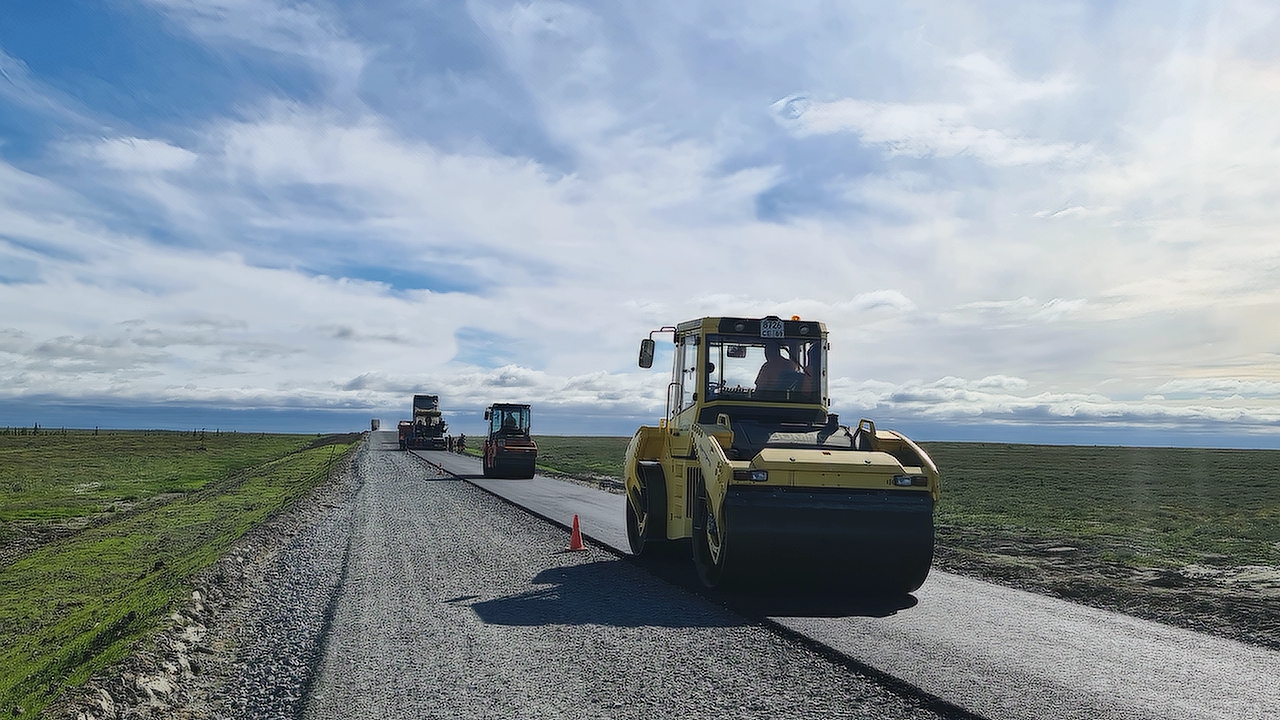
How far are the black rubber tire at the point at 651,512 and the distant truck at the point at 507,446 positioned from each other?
21.3 metres

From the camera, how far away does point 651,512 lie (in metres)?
13.2

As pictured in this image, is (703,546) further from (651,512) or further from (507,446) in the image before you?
(507,446)

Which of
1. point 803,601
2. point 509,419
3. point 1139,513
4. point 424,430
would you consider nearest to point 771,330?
point 803,601

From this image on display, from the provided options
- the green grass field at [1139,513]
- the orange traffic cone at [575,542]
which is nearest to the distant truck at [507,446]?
the green grass field at [1139,513]

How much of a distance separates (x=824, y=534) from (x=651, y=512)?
3.84 m

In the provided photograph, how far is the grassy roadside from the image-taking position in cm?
902

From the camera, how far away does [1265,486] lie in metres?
35.5

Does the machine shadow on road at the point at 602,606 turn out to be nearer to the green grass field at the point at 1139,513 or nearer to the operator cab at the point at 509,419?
the green grass field at the point at 1139,513

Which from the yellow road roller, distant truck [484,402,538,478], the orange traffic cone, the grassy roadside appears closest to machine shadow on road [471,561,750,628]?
the yellow road roller

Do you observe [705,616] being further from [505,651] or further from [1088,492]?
[1088,492]

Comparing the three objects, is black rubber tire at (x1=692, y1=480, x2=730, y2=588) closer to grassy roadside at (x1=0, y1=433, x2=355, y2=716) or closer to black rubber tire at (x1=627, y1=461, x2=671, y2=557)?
black rubber tire at (x1=627, y1=461, x2=671, y2=557)

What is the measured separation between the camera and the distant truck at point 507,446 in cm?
3625

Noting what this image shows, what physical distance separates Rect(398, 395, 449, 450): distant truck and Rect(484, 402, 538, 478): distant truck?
29891 mm

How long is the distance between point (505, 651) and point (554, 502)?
17.0 meters
